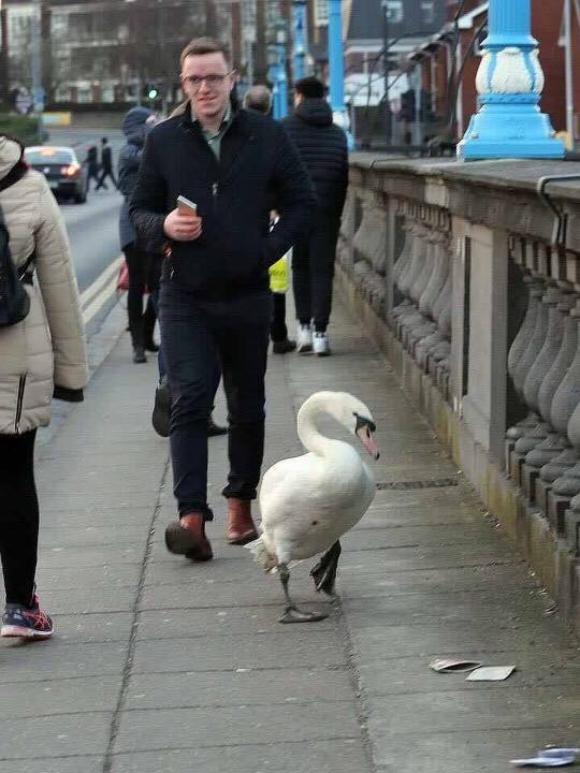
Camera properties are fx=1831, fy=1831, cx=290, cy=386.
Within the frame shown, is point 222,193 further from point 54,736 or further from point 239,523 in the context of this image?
point 54,736

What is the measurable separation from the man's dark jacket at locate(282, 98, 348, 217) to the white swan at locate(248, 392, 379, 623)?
7.26 metres

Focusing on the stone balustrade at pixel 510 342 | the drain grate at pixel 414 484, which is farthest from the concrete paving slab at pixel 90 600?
the drain grate at pixel 414 484

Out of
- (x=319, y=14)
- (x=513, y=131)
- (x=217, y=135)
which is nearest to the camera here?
(x=217, y=135)

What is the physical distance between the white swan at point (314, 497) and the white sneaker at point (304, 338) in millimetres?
7715

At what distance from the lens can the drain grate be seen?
8094 mm

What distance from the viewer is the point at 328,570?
6172 millimetres

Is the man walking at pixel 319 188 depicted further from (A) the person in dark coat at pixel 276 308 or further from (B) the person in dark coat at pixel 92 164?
(B) the person in dark coat at pixel 92 164

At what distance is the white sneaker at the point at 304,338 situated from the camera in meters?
13.8

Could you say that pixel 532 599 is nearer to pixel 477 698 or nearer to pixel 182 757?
pixel 477 698

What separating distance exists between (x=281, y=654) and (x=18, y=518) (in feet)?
3.08

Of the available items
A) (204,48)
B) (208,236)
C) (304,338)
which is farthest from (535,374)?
(304,338)

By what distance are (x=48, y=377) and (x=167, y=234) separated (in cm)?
113

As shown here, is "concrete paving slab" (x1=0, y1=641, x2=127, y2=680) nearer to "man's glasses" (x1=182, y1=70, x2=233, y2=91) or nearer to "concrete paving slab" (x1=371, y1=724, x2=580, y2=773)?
"concrete paving slab" (x1=371, y1=724, x2=580, y2=773)

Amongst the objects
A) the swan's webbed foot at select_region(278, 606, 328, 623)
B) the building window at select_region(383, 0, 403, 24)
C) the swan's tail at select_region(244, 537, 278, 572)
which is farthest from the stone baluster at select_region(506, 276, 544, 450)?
the building window at select_region(383, 0, 403, 24)
